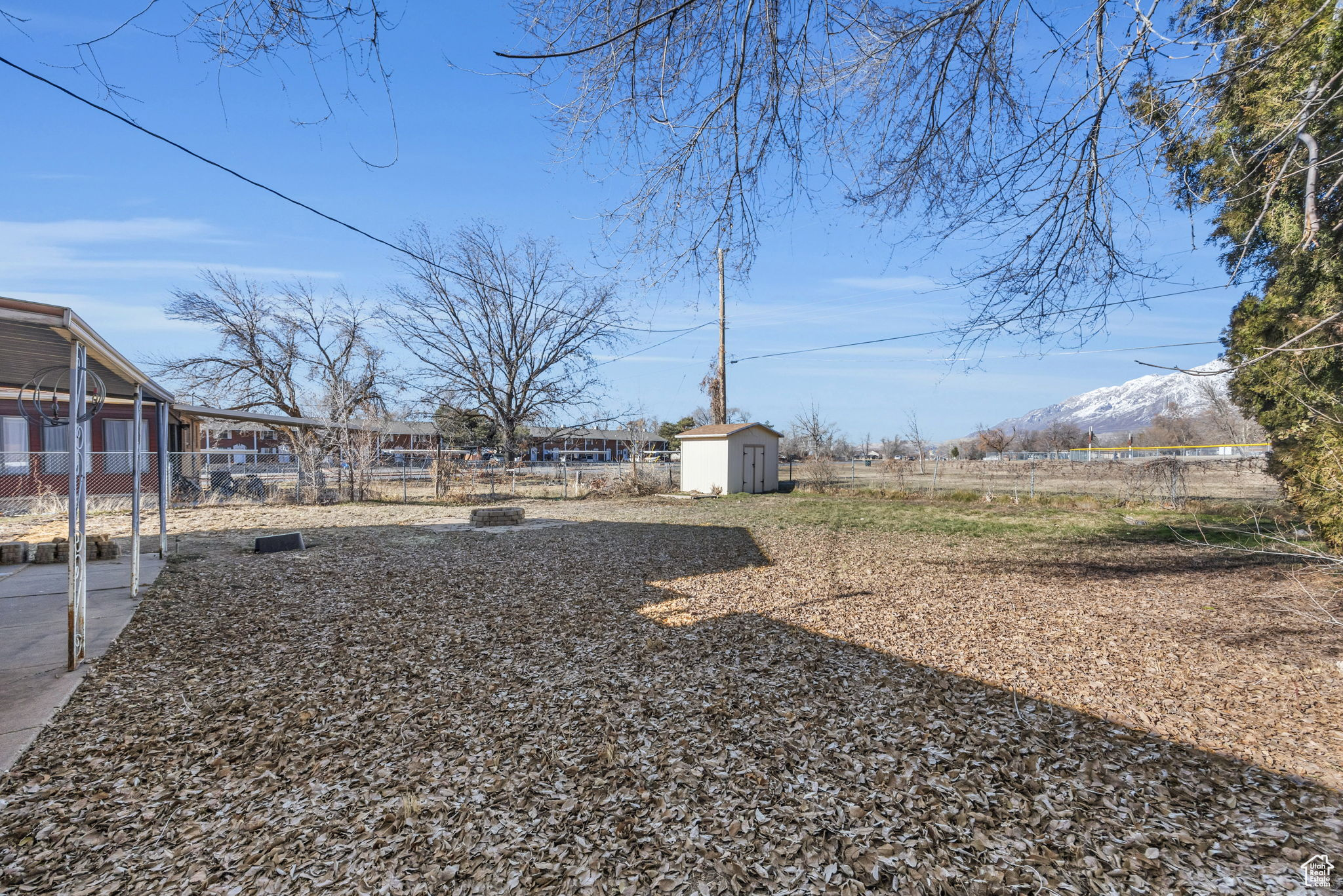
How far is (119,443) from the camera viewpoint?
17.9m

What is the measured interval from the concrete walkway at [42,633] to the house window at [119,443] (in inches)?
423

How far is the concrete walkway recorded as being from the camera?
3666mm

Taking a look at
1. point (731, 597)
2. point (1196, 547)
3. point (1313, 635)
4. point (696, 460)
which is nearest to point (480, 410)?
point (696, 460)

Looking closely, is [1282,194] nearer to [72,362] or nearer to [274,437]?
[72,362]

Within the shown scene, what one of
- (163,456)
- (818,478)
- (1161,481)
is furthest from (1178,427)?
(163,456)

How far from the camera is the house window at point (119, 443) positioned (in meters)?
16.8

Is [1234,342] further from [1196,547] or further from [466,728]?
[466,728]

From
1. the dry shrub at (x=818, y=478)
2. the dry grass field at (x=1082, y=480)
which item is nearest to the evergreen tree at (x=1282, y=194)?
the dry grass field at (x=1082, y=480)

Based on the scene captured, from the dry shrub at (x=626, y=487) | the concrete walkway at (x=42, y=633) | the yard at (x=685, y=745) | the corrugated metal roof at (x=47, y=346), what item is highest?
the corrugated metal roof at (x=47, y=346)

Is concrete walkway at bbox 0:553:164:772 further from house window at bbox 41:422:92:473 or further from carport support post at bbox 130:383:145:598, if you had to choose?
house window at bbox 41:422:92:473

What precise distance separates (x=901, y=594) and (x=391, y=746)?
19.0 feet

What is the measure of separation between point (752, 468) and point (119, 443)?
20.2 meters

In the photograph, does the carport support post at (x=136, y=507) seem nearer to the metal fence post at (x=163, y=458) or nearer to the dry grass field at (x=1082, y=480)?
the metal fence post at (x=163, y=458)

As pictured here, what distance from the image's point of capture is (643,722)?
3.82m
